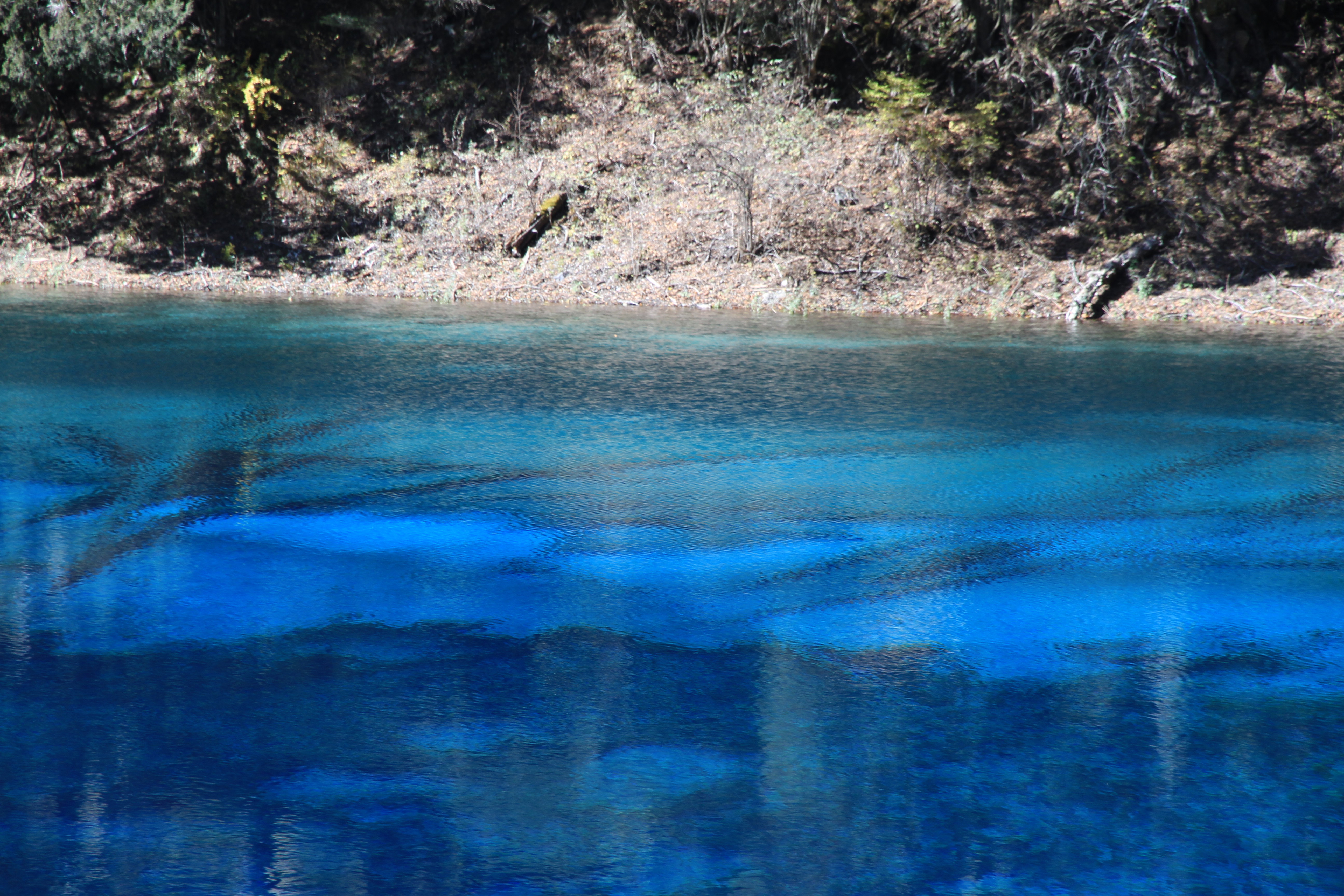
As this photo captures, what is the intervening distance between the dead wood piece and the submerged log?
29.1 feet

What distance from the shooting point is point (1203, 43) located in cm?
1941

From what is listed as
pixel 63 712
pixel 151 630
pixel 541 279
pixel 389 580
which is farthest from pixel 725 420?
pixel 541 279

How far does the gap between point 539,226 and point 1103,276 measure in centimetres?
928

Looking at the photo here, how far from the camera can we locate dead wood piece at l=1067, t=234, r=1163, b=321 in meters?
15.2

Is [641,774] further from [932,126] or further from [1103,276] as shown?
[932,126]

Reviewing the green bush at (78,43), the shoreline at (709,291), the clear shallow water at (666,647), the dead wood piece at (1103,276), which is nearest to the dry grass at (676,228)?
the shoreline at (709,291)

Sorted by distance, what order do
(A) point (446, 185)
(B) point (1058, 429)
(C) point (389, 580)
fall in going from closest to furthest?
(C) point (389, 580) → (B) point (1058, 429) → (A) point (446, 185)

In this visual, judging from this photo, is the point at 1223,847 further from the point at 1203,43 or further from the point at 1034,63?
the point at 1203,43

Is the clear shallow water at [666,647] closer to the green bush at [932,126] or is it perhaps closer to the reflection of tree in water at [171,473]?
the reflection of tree in water at [171,473]

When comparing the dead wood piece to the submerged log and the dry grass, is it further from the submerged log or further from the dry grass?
the submerged log

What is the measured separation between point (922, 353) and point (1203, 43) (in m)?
11.8

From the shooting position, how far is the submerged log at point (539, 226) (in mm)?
19562

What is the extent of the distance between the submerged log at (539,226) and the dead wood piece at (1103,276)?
8.87 meters

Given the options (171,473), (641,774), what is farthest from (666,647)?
(171,473)
